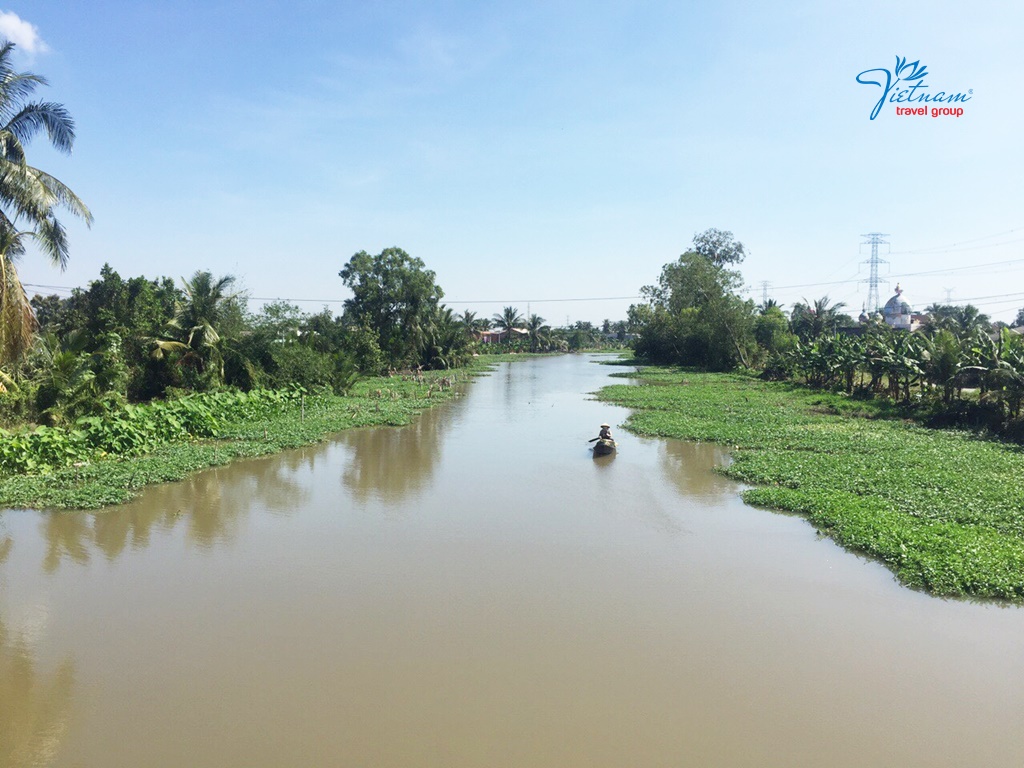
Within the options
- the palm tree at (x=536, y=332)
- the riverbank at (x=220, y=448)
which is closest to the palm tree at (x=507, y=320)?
the palm tree at (x=536, y=332)

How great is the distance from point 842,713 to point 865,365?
22.1m

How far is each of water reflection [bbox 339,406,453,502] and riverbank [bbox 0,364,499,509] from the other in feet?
2.86

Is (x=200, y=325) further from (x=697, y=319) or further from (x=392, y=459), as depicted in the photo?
(x=697, y=319)

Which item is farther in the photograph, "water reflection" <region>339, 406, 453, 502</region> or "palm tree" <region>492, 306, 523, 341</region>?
"palm tree" <region>492, 306, 523, 341</region>

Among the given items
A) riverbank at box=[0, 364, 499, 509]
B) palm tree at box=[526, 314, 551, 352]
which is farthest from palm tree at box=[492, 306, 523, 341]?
riverbank at box=[0, 364, 499, 509]

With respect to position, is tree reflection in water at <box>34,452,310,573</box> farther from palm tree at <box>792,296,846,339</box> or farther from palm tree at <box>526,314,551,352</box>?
palm tree at <box>526,314,551,352</box>

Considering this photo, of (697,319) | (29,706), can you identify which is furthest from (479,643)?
(697,319)

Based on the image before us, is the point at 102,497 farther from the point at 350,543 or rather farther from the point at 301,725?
the point at 301,725

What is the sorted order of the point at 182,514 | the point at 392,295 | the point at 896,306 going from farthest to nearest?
the point at 896,306 → the point at 392,295 → the point at 182,514

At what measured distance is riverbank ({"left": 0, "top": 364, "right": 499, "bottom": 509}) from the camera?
35.9ft

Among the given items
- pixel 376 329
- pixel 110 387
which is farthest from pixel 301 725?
pixel 376 329

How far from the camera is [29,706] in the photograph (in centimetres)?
550

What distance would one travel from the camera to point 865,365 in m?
24.7

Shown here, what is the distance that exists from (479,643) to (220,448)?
1067 cm
